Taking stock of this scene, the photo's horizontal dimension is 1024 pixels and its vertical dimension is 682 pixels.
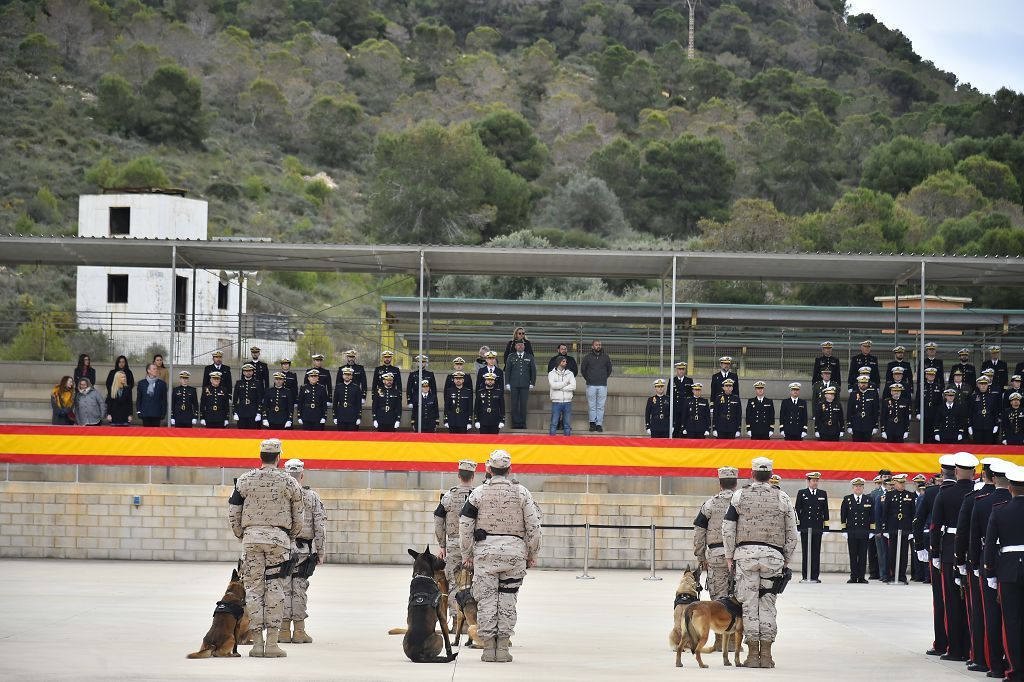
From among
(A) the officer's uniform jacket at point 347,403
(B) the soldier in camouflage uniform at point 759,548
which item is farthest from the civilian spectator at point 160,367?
(B) the soldier in camouflage uniform at point 759,548

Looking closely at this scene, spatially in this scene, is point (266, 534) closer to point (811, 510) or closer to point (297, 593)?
point (297, 593)

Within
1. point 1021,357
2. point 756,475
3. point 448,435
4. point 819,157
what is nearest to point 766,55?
point 819,157

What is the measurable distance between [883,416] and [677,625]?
13.4 meters

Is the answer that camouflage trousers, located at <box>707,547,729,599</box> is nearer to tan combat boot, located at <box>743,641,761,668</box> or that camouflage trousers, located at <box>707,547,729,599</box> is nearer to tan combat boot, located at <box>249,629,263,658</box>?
tan combat boot, located at <box>743,641,761,668</box>

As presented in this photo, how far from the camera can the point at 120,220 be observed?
157 feet

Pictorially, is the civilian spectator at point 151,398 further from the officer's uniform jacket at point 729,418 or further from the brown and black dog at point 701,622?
the brown and black dog at point 701,622

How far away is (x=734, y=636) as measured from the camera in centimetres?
1175

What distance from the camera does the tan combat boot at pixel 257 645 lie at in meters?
11.1

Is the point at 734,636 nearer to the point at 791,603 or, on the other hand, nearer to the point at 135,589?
the point at 791,603

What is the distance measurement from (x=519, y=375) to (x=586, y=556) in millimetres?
4849

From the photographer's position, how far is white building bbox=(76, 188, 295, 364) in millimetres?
31453

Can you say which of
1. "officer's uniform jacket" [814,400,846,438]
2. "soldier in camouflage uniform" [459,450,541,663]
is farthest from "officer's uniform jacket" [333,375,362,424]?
"soldier in camouflage uniform" [459,450,541,663]

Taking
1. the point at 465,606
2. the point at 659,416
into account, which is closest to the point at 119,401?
the point at 659,416

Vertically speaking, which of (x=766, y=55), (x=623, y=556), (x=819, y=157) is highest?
(x=766, y=55)
